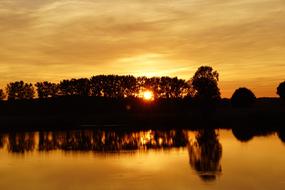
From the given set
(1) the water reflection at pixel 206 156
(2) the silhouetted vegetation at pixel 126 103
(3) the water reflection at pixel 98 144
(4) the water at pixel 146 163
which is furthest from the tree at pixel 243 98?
(1) the water reflection at pixel 206 156

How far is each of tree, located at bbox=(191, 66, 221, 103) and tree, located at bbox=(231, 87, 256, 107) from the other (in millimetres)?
18097

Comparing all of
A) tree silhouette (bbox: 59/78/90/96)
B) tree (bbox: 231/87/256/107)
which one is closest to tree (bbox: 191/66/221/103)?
tree (bbox: 231/87/256/107)

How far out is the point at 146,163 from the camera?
36344mm

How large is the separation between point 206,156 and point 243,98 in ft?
361

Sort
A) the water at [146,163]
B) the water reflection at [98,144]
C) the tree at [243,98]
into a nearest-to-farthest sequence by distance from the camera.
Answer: the water at [146,163]
the water reflection at [98,144]
the tree at [243,98]

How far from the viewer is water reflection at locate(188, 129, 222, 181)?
102 feet

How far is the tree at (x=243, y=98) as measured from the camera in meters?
147

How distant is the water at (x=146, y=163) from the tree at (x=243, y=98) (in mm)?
92582

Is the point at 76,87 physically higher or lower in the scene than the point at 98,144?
higher

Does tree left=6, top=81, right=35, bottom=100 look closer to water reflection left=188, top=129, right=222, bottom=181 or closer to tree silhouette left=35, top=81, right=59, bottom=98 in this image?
tree silhouette left=35, top=81, right=59, bottom=98

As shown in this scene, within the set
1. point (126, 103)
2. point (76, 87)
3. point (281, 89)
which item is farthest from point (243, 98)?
point (76, 87)

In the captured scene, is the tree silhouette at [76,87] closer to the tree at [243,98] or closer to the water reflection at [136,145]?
the tree at [243,98]

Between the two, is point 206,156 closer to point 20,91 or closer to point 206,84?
point 206,84

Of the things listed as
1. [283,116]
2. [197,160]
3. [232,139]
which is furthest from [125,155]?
[283,116]
